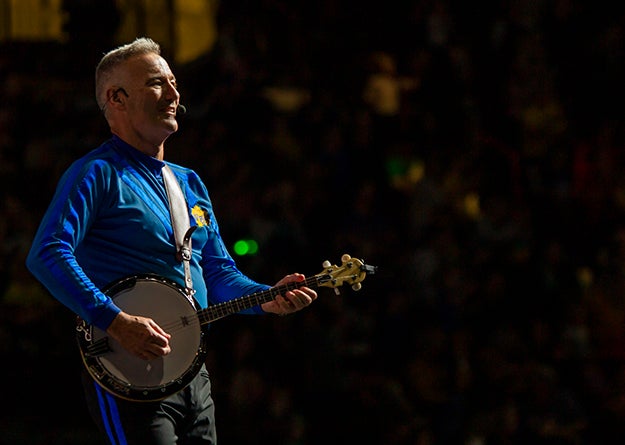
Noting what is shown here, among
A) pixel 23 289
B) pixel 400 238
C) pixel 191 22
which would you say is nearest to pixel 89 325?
pixel 23 289

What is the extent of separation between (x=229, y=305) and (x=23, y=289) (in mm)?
3957

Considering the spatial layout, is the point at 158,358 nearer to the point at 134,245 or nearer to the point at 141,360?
the point at 141,360

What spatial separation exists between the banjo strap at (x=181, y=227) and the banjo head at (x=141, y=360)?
0.10m

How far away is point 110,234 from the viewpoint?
157 inches

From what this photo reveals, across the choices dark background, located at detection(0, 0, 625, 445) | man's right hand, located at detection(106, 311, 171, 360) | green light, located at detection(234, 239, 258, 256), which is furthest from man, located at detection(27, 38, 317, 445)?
dark background, located at detection(0, 0, 625, 445)

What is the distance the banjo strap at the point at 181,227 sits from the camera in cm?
409

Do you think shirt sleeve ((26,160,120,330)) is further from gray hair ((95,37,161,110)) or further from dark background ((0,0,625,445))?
dark background ((0,0,625,445))

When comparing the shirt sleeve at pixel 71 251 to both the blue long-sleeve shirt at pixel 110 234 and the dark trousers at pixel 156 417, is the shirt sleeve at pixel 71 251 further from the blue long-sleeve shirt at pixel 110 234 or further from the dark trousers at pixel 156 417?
the dark trousers at pixel 156 417

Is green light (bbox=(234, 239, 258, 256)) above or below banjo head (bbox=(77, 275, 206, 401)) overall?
below

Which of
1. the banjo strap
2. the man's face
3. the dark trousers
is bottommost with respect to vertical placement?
the dark trousers

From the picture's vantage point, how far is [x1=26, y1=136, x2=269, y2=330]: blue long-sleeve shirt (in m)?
3.76

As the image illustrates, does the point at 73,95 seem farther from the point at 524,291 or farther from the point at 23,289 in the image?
the point at 524,291

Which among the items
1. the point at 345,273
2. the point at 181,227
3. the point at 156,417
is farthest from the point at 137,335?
the point at 345,273

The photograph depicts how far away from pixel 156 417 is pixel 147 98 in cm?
107
